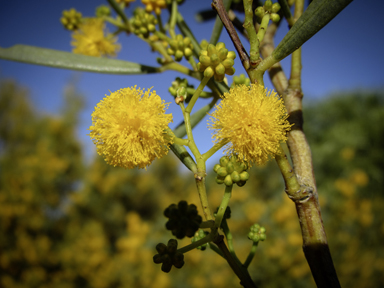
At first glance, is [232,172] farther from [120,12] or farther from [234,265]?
[120,12]

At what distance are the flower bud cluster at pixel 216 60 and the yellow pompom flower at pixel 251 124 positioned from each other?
0.05m

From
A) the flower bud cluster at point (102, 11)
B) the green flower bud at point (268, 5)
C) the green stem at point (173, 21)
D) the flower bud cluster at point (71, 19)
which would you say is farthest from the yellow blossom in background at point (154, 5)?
the green flower bud at point (268, 5)

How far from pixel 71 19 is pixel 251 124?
880mm

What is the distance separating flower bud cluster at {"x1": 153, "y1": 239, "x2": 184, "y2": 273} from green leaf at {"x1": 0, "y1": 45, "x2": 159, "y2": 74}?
54cm

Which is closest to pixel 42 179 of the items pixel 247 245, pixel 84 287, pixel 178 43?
pixel 84 287

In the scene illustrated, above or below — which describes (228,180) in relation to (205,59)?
below

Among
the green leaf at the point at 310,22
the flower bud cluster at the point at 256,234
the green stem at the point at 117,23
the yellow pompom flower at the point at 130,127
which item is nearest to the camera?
the green leaf at the point at 310,22

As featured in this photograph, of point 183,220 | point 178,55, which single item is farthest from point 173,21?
point 183,220

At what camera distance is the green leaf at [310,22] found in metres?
0.40

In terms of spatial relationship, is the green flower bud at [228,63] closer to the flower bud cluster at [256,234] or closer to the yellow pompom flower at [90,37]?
the flower bud cluster at [256,234]

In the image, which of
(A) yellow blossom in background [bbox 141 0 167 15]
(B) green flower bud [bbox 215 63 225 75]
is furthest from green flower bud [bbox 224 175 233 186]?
(A) yellow blossom in background [bbox 141 0 167 15]

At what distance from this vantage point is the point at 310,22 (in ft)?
1.40

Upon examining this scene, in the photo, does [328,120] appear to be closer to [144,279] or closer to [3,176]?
[144,279]

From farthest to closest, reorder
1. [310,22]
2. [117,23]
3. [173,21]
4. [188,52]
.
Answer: [117,23], [173,21], [188,52], [310,22]
